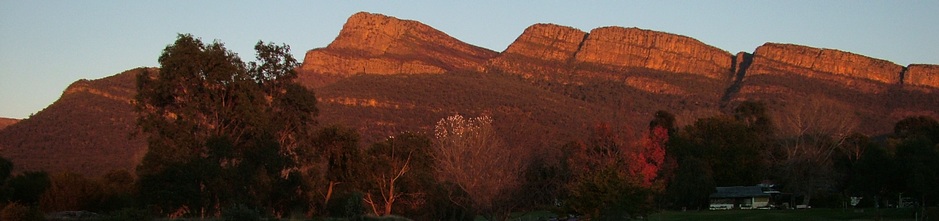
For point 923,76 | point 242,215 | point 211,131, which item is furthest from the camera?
point 923,76

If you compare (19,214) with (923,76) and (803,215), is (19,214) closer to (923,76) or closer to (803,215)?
(803,215)

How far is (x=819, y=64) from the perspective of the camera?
15450 centimetres

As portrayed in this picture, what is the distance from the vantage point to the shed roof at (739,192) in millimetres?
77188

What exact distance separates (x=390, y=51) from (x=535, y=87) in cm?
2587

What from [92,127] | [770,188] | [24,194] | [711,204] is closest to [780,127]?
[770,188]

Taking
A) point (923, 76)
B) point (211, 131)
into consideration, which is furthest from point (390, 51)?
point (211, 131)

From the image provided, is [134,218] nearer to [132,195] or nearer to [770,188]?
[132,195]

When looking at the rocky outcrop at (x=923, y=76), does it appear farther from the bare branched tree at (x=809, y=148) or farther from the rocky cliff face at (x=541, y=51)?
the bare branched tree at (x=809, y=148)

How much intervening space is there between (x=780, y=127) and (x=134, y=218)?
74.0 meters

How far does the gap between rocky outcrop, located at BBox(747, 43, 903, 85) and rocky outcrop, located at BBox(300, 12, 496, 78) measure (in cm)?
4558

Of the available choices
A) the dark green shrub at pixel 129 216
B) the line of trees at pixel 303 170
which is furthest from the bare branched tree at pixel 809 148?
the dark green shrub at pixel 129 216

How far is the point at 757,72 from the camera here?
150 meters

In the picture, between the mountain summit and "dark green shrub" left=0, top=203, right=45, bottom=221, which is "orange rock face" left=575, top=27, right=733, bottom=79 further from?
"dark green shrub" left=0, top=203, right=45, bottom=221

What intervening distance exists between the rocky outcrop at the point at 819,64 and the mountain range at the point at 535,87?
28 cm
